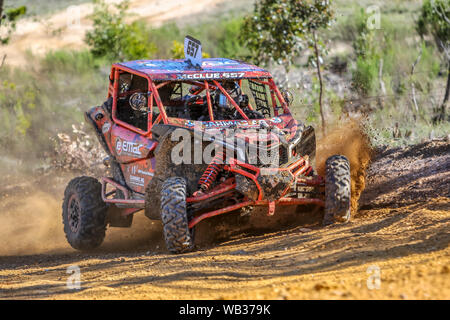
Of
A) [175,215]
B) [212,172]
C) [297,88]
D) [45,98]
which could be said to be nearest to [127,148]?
[212,172]

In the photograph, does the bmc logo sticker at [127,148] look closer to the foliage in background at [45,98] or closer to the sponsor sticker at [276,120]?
the sponsor sticker at [276,120]

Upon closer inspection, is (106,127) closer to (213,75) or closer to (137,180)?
(137,180)

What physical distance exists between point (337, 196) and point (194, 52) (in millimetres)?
2685

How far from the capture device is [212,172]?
25.8 feet

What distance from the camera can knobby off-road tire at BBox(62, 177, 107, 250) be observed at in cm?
937

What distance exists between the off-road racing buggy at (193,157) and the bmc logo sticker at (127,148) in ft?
0.04

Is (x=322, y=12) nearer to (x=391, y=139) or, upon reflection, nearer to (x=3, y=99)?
(x=391, y=139)

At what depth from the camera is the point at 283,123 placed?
28.1 feet

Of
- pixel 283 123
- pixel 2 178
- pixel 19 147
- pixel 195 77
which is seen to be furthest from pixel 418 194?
pixel 19 147

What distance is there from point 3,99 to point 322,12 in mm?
10178

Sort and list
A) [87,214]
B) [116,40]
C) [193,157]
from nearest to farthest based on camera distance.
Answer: [193,157], [87,214], [116,40]

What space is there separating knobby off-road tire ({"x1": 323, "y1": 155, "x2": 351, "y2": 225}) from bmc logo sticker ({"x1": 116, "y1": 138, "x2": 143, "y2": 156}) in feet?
7.48

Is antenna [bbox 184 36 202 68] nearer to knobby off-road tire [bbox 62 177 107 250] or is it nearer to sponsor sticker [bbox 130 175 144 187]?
sponsor sticker [bbox 130 175 144 187]
